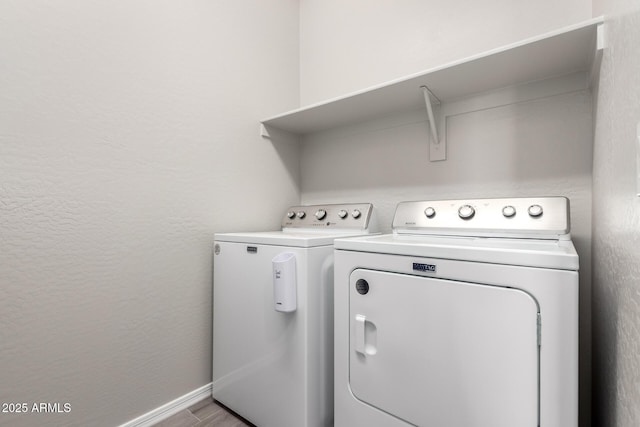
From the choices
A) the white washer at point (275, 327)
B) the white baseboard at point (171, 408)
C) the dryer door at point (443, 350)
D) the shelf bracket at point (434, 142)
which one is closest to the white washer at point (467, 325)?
the dryer door at point (443, 350)

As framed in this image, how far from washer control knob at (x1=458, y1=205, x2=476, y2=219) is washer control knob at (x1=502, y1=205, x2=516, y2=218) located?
0.11 metres

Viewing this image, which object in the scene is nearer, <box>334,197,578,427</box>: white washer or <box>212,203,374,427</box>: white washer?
<box>334,197,578,427</box>: white washer

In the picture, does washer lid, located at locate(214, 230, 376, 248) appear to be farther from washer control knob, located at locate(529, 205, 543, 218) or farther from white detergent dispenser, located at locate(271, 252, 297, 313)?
washer control knob, located at locate(529, 205, 543, 218)

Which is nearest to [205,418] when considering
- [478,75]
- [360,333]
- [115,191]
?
[360,333]

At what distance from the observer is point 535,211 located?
1.11 meters

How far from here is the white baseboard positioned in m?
1.32

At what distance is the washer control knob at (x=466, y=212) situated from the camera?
49.3 inches

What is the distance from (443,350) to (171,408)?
51.4 inches

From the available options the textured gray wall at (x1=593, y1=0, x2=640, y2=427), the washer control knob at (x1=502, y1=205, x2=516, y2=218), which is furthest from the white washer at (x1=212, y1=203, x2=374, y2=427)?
the textured gray wall at (x1=593, y1=0, x2=640, y2=427)

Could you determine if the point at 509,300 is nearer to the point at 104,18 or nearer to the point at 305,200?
the point at 305,200

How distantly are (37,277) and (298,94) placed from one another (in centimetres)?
178

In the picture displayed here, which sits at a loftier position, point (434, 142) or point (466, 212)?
point (434, 142)

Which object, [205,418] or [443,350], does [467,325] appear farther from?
[205,418]

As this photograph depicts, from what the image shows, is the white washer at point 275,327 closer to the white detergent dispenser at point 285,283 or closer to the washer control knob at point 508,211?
the white detergent dispenser at point 285,283
